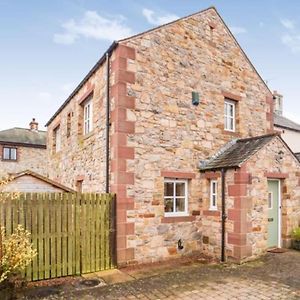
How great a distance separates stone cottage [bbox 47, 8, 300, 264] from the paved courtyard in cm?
83

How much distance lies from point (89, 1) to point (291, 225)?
9.63 m

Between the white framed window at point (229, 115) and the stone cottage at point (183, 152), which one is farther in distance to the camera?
the white framed window at point (229, 115)

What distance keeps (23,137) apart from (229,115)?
22.5m

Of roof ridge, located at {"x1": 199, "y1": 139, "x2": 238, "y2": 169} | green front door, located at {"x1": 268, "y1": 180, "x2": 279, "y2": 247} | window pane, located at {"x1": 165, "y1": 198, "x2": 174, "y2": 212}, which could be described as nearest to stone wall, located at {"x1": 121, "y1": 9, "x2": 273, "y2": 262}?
roof ridge, located at {"x1": 199, "y1": 139, "x2": 238, "y2": 169}

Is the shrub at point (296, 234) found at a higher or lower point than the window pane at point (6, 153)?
lower

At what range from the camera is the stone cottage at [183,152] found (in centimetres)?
841

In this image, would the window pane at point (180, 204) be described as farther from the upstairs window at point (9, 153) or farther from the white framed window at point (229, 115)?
the upstairs window at point (9, 153)

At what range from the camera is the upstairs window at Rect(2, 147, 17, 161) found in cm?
2630

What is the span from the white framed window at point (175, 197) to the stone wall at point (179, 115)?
20 cm

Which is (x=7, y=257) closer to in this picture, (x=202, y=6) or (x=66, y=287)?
(x=66, y=287)

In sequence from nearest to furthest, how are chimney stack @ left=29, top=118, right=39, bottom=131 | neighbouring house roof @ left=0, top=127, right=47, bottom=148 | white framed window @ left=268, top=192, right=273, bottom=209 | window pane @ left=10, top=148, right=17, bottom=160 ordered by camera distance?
white framed window @ left=268, top=192, right=273, bottom=209
window pane @ left=10, top=148, right=17, bottom=160
neighbouring house roof @ left=0, top=127, right=47, bottom=148
chimney stack @ left=29, top=118, right=39, bottom=131

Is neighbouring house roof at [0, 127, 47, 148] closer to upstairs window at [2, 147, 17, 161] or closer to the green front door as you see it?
upstairs window at [2, 147, 17, 161]

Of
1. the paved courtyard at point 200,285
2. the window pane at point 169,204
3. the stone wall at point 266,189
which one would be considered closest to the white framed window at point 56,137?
the window pane at point 169,204

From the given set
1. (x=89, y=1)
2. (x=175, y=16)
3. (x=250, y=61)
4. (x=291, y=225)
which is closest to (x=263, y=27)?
(x=250, y=61)
